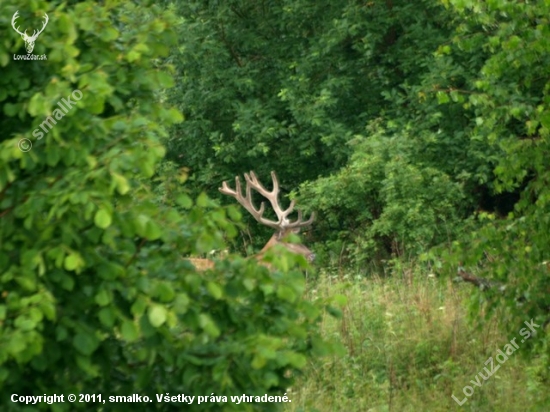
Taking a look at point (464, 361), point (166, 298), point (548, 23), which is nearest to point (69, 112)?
point (166, 298)

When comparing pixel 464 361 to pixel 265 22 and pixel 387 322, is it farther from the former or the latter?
pixel 265 22

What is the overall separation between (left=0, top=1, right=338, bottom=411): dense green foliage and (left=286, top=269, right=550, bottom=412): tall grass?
3571 mm

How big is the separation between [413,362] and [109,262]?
17.9 feet

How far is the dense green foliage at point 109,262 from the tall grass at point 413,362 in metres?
3.57

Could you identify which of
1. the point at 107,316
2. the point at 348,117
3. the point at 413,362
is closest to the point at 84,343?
the point at 107,316

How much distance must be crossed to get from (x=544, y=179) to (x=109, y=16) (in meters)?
3.36

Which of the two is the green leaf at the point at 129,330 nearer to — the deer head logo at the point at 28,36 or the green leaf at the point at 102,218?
the green leaf at the point at 102,218

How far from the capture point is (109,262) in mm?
3424

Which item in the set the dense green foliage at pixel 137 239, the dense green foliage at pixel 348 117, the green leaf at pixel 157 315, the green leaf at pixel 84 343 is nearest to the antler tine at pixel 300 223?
the dense green foliage at pixel 348 117

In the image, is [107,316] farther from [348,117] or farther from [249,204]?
[348,117]

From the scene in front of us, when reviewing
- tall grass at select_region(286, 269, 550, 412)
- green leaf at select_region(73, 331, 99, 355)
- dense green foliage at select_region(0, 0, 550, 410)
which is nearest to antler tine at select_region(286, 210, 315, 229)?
tall grass at select_region(286, 269, 550, 412)

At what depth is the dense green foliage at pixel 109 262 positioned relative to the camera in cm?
328

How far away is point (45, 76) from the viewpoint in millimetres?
3627

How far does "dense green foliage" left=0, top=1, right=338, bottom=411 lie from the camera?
10.7 ft
